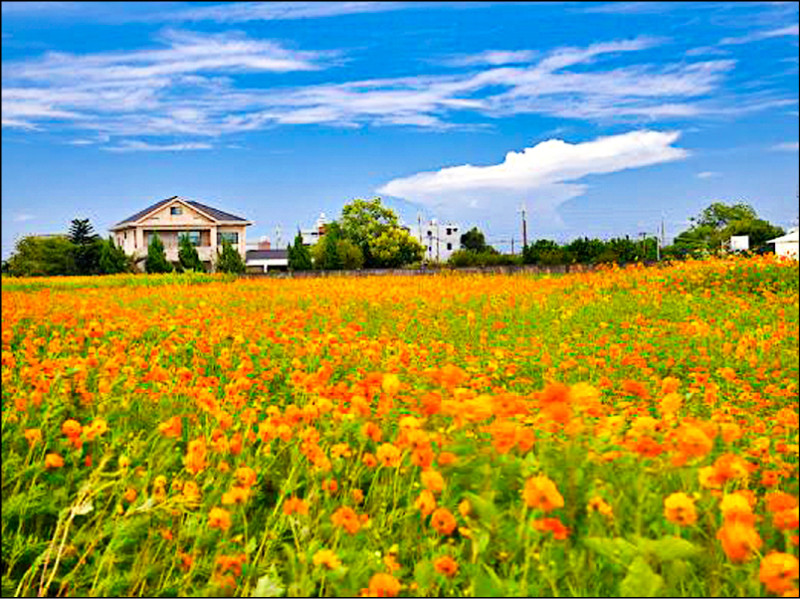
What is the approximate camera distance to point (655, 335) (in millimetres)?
6273

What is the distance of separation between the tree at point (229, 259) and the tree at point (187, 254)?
10 centimetres

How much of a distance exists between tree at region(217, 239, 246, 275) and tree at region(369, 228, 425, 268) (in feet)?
1.99

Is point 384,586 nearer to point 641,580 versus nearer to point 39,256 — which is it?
point 641,580

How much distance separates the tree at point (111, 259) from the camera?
3686 millimetres

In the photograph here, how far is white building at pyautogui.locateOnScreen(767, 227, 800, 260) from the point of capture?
10777mm

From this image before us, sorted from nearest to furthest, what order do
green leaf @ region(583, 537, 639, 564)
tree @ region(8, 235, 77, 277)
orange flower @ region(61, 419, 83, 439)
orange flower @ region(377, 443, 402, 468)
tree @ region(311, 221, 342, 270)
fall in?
green leaf @ region(583, 537, 639, 564)
orange flower @ region(377, 443, 402, 468)
orange flower @ region(61, 419, 83, 439)
tree @ region(8, 235, 77, 277)
tree @ region(311, 221, 342, 270)

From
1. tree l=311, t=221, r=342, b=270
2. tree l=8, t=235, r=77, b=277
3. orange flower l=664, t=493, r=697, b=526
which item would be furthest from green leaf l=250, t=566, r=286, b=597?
tree l=8, t=235, r=77, b=277

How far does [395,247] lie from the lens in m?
3.76

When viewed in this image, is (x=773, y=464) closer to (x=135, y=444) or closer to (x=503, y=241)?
(x=503, y=241)

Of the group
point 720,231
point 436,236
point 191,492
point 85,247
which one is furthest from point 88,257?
point 720,231

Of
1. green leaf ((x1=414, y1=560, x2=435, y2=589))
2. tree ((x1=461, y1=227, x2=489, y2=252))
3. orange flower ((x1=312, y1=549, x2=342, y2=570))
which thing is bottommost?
green leaf ((x1=414, y1=560, x2=435, y2=589))

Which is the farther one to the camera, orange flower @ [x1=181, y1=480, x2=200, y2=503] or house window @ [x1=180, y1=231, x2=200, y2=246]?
house window @ [x1=180, y1=231, x2=200, y2=246]

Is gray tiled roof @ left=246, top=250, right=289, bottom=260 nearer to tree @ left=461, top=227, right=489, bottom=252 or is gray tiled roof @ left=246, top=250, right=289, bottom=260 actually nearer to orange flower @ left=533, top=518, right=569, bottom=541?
tree @ left=461, top=227, right=489, bottom=252

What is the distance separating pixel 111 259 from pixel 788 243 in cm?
1036
